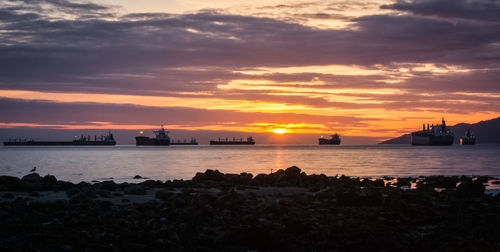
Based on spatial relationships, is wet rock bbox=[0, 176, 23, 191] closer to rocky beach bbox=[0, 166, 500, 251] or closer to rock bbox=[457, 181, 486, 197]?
rocky beach bbox=[0, 166, 500, 251]

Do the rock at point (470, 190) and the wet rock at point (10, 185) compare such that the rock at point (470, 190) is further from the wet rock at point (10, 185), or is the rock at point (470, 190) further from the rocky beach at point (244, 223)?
the wet rock at point (10, 185)

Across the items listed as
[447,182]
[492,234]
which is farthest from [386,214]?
[447,182]

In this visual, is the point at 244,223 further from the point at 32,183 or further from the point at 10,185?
the point at 32,183

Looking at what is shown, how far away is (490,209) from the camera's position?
23281mm

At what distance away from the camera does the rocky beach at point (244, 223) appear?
15.5 metres

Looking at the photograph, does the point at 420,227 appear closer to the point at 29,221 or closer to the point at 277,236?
the point at 277,236

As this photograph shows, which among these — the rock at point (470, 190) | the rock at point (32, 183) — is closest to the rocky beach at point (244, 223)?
the rock at point (32, 183)

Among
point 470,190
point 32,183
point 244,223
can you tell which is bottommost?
point 244,223

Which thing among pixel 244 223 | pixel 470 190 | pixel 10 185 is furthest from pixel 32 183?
pixel 470 190

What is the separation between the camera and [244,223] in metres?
18.8

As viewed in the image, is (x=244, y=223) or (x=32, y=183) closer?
(x=244, y=223)

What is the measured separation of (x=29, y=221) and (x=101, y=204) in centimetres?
480

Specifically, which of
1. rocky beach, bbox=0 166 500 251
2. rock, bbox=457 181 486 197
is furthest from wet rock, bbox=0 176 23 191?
rock, bbox=457 181 486 197

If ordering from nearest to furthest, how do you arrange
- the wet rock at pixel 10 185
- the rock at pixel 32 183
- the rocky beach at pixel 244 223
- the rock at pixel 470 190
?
1. the rocky beach at pixel 244 223
2. the wet rock at pixel 10 185
3. the rock at pixel 32 183
4. the rock at pixel 470 190
